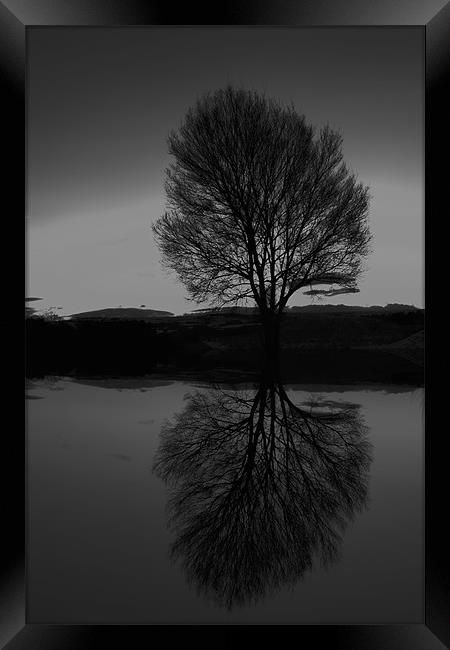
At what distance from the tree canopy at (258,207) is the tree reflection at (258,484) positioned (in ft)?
2.21

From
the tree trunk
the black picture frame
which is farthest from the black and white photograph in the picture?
the black picture frame

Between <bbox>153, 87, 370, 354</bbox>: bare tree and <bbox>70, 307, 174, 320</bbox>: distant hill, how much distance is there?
0.23 metres

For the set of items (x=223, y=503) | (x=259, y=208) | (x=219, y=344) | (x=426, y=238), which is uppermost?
(x=259, y=208)

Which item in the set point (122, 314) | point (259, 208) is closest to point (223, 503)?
point (122, 314)

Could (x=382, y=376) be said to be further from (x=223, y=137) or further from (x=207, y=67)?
(x=207, y=67)

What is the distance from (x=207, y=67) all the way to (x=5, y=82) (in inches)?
61.1

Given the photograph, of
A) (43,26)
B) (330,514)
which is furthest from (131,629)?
(43,26)

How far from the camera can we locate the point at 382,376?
298 cm

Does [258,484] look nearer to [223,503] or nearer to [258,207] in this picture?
[223,503]

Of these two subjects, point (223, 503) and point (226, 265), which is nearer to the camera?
point (223, 503)

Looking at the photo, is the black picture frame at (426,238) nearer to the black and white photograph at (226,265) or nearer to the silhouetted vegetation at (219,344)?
the black and white photograph at (226,265)

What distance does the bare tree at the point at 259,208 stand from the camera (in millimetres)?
3145

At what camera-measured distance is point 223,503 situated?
98.0 inches

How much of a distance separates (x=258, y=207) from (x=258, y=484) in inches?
68.8
